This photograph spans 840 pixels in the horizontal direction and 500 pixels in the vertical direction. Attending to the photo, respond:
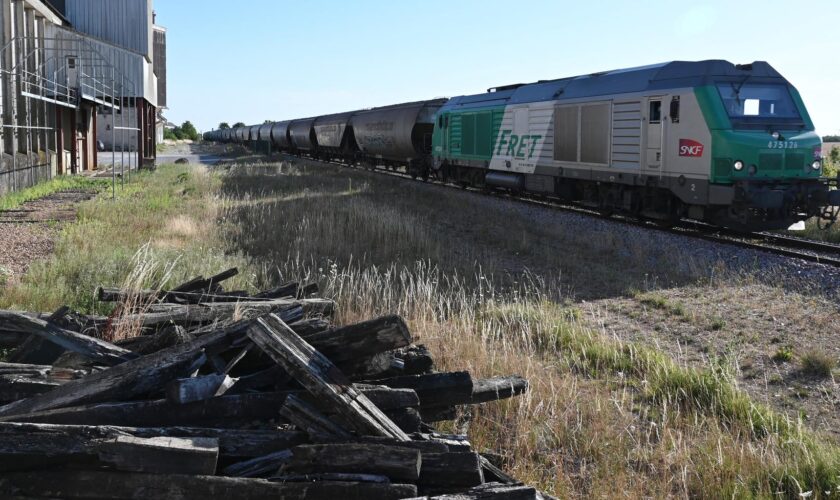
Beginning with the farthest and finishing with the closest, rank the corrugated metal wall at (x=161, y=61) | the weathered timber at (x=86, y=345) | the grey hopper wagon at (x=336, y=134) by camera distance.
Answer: the corrugated metal wall at (x=161, y=61) < the grey hopper wagon at (x=336, y=134) < the weathered timber at (x=86, y=345)

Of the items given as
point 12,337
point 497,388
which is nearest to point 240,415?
point 497,388

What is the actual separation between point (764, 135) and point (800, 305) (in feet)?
18.2

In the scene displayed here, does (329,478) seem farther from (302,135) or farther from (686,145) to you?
(302,135)

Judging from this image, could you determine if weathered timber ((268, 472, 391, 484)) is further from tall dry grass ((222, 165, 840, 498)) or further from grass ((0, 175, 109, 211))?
grass ((0, 175, 109, 211))

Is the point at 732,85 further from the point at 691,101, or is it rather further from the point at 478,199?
the point at 478,199

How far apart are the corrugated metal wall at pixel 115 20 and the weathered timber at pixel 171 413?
113 ft

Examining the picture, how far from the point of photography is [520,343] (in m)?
7.84

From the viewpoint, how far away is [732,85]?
1430cm

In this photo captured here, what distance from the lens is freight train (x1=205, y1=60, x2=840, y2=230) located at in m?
14.0

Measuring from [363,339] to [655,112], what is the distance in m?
12.4

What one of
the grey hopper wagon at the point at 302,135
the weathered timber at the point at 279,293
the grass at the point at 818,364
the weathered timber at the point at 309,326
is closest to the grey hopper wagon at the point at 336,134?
the grey hopper wagon at the point at 302,135

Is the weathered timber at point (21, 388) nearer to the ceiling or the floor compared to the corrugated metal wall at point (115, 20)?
nearer to the floor

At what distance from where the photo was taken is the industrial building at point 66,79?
71.7ft

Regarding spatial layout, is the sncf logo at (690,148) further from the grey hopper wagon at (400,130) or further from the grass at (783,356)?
the grey hopper wagon at (400,130)
